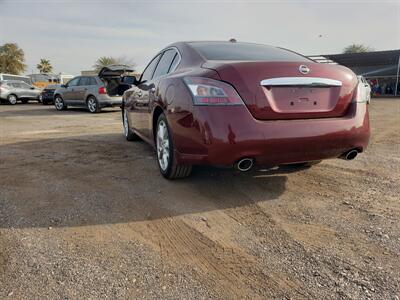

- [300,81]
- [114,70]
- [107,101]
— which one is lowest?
[107,101]

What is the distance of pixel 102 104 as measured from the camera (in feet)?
41.9

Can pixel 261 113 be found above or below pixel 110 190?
above

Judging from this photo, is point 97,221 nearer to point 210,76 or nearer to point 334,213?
point 210,76

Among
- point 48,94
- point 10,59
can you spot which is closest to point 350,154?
point 48,94

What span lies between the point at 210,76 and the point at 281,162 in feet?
3.05

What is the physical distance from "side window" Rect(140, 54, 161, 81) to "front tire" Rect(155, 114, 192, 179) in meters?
1.28

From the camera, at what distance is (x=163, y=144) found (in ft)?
12.0

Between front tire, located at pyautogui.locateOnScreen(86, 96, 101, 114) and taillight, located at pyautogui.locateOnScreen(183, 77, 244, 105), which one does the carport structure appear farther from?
taillight, located at pyautogui.locateOnScreen(183, 77, 244, 105)

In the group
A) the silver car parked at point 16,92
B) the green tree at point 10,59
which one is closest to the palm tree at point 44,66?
the green tree at point 10,59

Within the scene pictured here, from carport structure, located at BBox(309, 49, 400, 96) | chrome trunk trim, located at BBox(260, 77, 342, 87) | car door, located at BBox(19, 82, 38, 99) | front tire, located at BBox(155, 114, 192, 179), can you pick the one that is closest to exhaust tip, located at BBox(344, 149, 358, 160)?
chrome trunk trim, located at BBox(260, 77, 342, 87)

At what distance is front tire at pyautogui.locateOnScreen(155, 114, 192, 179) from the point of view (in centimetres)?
338

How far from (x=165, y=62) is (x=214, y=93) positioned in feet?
5.55

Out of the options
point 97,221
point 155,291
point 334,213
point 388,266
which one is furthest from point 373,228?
point 97,221

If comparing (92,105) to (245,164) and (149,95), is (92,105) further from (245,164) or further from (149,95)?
(245,164)
